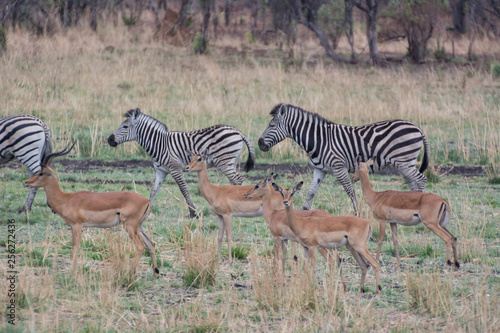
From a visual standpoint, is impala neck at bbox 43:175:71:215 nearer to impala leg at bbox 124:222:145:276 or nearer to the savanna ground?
the savanna ground

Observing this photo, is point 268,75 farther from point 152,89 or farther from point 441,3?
point 441,3

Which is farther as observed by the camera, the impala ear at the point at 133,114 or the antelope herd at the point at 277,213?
the impala ear at the point at 133,114

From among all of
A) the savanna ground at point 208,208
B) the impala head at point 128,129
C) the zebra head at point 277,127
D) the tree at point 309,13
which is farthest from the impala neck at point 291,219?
the tree at point 309,13

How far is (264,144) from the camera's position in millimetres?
11391

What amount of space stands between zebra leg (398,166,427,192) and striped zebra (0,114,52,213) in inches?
220

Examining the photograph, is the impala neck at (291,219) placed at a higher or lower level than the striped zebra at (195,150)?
lower

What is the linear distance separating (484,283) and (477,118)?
11.1m

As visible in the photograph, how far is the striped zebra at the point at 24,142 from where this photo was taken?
33.4 ft

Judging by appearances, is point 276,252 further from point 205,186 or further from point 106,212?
point 106,212

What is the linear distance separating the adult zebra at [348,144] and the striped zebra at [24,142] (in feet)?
12.1

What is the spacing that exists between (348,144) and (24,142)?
197 inches

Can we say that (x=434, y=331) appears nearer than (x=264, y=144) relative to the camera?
Yes

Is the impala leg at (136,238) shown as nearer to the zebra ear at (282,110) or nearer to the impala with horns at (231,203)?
the impala with horns at (231,203)

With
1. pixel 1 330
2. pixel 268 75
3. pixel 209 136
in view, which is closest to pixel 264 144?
pixel 209 136
